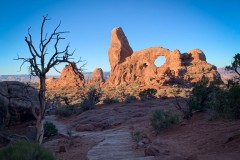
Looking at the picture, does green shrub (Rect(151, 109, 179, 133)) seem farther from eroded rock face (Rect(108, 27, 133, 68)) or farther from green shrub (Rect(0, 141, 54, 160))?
eroded rock face (Rect(108, 27, 133, 68))

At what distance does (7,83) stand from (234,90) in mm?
11101

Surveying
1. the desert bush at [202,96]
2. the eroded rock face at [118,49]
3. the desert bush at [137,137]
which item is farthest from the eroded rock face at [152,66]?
the desert bush at [137,137]

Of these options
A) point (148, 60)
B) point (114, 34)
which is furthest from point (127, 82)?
point (114, 34)

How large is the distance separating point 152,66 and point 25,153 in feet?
152

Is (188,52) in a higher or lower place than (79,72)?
higher

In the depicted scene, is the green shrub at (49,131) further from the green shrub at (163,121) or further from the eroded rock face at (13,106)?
the green shrub at (163,121)

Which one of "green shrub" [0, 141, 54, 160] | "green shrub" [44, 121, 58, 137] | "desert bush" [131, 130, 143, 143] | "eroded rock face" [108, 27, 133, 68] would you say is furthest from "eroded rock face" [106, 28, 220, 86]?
"green shrub" [0, 141, 54, 160]

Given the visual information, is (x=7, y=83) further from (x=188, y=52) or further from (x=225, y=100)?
(x=188, y=52)

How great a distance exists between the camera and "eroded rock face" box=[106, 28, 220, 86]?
44.7 meters

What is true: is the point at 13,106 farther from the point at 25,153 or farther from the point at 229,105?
the point at 229,105

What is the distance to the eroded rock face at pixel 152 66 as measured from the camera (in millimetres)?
44719

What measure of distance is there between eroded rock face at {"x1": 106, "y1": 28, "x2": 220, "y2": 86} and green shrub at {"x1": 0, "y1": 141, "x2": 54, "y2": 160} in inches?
1467

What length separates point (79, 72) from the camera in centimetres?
893

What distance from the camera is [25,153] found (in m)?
5.70
